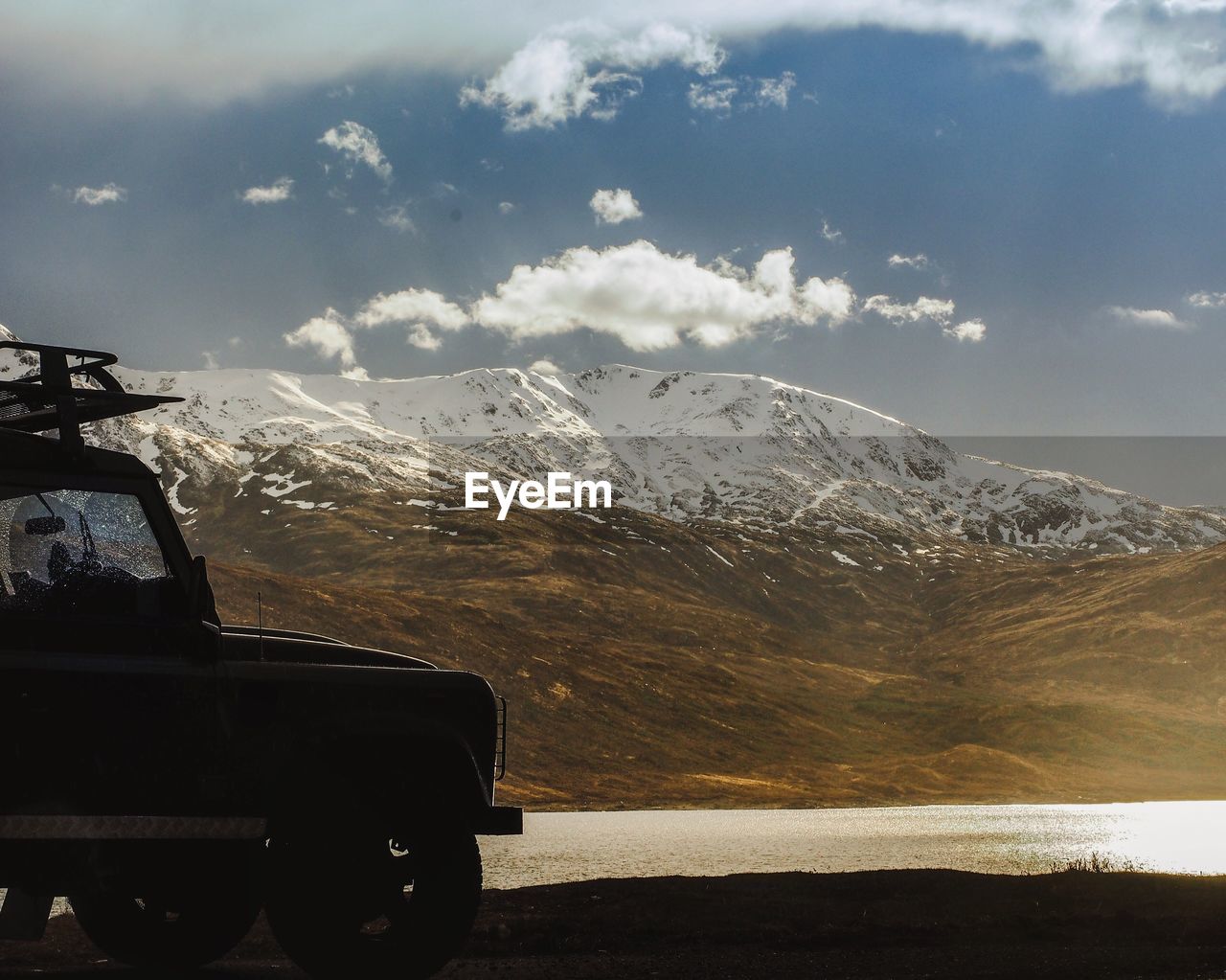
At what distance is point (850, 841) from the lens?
216 feet

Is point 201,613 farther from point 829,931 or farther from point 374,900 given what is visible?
point 829,931

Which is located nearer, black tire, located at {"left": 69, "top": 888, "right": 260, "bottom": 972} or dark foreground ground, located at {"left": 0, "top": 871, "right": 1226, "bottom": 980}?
black tire, located at {"left": 69, "top": 888, "right": 260, "bottom": 972}

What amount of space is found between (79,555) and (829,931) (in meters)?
12.7

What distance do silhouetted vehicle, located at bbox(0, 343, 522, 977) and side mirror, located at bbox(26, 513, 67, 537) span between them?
0.01 metres

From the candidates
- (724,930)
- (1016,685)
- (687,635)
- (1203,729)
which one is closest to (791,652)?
(687,635)

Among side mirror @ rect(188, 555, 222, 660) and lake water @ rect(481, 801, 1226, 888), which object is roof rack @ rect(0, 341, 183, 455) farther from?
lake water @ rect(481, 801, 1226, 888)

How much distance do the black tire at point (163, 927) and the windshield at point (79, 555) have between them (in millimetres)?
2901

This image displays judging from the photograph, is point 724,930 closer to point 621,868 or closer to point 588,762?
point 621,868

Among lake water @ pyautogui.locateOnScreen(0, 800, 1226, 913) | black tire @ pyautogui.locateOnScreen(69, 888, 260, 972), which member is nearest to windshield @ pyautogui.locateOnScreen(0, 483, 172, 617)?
black tire @ pyautogui.locateOnScreen(69, 888, 260, 972)

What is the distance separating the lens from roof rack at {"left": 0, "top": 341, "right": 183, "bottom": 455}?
981 cm

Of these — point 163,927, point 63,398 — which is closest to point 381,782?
point 163,927

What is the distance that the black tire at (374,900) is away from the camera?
10102 mm

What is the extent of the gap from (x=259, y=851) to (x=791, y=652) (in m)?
191

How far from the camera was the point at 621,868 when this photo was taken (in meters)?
44.4
